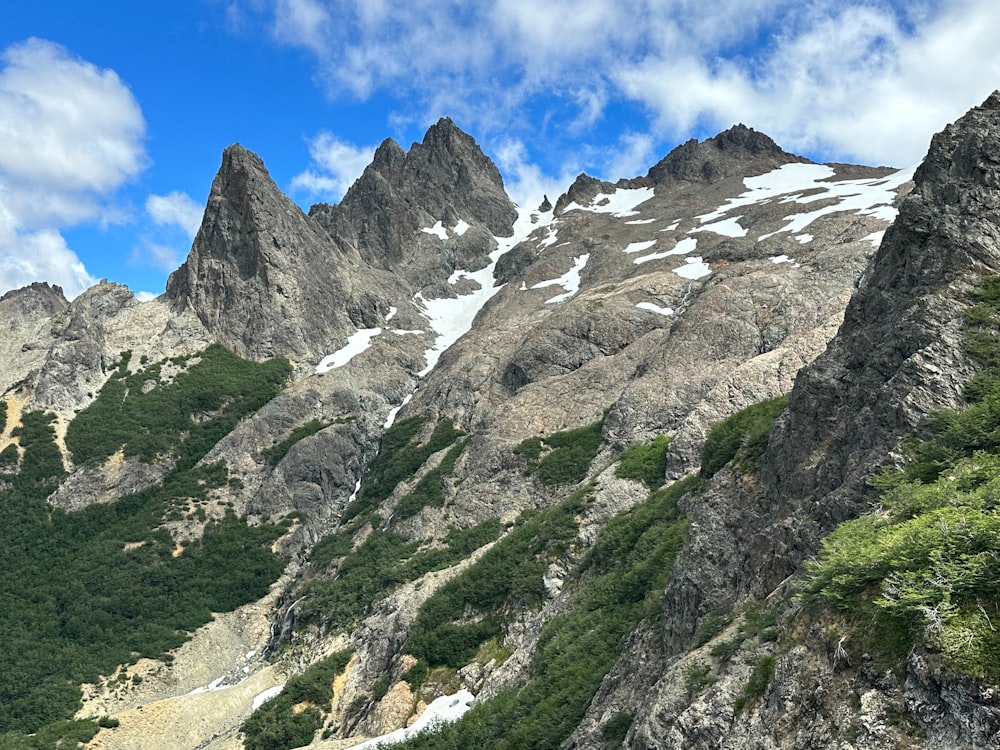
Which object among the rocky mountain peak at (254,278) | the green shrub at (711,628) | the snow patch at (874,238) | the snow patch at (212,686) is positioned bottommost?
the snow patch at (212,686)

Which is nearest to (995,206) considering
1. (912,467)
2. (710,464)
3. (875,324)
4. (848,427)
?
(875,324)

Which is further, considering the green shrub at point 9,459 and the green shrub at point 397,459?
the green shrub at point 9,459

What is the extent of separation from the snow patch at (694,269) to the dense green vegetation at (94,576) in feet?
201

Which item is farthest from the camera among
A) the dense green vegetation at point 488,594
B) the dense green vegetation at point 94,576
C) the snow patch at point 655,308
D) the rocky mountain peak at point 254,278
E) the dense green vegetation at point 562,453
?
the rocky mountain peak at point 254,278

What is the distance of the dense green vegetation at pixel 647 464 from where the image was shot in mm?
47331

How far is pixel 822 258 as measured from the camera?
2815 inches

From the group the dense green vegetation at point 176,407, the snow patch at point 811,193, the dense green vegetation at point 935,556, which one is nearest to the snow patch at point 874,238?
the snow patch at point 811,193

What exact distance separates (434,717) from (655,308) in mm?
61079

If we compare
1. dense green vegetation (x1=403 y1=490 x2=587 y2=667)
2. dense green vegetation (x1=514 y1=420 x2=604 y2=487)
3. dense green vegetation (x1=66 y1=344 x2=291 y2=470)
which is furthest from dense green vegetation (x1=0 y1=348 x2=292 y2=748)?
dense green vegetation (x1=514 y1=420 x2=604 y2=487)

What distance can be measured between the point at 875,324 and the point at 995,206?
4871 millimetres

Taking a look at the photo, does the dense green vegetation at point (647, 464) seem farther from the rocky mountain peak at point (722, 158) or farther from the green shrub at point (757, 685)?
the rocky mountain peak at point (722, 158)

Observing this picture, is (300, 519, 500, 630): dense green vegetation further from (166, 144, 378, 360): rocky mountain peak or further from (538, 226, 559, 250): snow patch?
(538, 226, 559, 250): snow patch

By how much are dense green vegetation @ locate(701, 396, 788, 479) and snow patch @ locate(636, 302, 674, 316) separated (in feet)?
161

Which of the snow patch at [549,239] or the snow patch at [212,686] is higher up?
the snow patch at [549,239]
